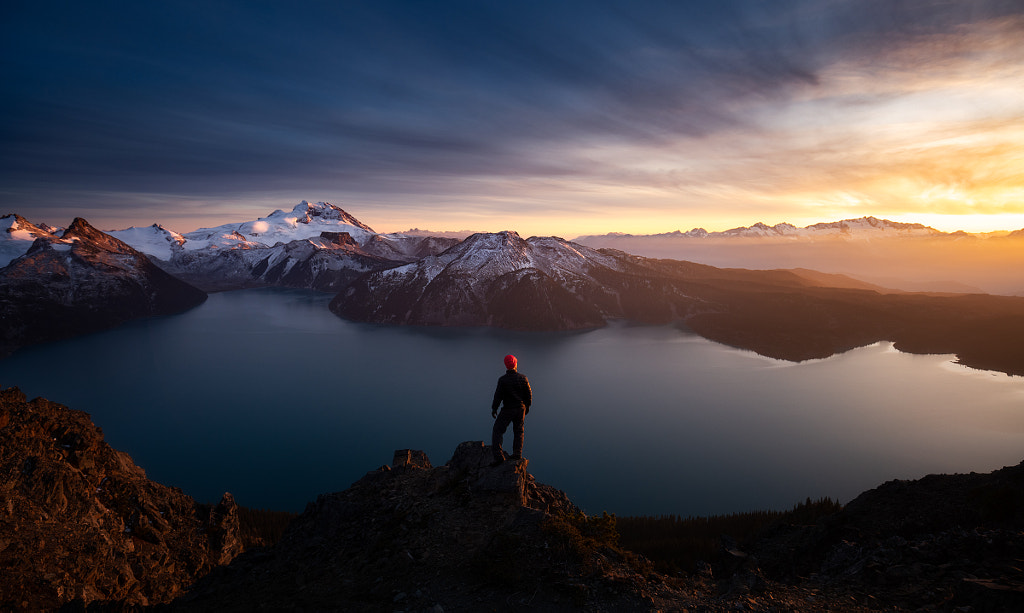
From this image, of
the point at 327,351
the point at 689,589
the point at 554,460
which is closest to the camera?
the point at 689,589

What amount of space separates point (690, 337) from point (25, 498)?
14019 cm

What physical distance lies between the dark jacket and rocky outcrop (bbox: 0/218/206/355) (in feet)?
552

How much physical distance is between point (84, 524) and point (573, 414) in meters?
57.6

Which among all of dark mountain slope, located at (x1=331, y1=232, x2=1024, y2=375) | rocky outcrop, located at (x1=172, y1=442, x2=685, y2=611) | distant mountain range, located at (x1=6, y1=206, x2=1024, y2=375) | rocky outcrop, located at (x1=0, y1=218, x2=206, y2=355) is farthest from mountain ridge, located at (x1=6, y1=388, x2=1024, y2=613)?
rocky outcrop, located at (x1=0, y1=218, x2=206, y2=355)

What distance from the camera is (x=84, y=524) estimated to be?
1994cm

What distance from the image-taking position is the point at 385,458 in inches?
2096

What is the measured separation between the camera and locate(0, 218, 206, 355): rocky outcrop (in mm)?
128875

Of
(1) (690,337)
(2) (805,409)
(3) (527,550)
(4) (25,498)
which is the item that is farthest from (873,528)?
(1) (690,337)

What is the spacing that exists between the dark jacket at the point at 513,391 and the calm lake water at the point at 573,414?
36202 mm

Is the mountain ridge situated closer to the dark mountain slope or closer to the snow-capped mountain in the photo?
the dark mountain slope

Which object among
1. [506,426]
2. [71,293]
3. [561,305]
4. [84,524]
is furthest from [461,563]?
[71,293]

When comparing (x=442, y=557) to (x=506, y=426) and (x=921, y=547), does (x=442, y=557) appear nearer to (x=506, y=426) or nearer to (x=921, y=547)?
(x=506, y=426)

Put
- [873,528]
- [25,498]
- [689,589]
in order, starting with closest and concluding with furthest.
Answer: [689,589] < [873,528] < [25,498]

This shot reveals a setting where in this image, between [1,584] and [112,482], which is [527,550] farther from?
[112,482]
